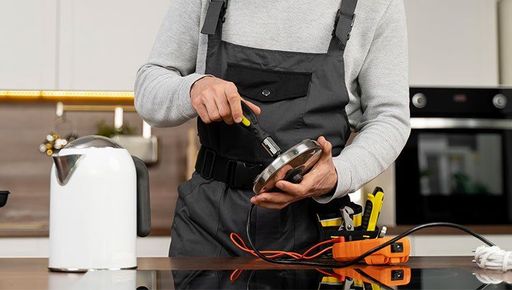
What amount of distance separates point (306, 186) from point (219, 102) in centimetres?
17

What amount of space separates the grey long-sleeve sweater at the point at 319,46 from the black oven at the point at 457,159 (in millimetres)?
1360

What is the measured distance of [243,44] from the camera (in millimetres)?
1322

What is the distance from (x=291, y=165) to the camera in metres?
1.00

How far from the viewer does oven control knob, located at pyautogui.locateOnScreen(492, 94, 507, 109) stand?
2.74 m

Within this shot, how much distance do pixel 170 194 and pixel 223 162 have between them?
1.83 m

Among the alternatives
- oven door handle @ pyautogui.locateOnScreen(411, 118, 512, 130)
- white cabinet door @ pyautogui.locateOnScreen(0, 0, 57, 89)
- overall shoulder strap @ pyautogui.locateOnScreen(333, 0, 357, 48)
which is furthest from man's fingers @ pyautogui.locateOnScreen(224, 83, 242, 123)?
white cabinet door @ pyautogui.locateOnScreen(0, 0, 57, 89)

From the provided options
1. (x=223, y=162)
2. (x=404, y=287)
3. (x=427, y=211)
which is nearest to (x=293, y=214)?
(x=223, y=162)

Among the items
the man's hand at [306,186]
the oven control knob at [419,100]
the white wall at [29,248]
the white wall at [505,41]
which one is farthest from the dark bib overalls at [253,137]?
the white wall at [505,41]

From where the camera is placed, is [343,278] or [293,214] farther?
[293,214]

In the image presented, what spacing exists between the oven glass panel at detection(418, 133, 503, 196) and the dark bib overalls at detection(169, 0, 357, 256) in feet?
4.72

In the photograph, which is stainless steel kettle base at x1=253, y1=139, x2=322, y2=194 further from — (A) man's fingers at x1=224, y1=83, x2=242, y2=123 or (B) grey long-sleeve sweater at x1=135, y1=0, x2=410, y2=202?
(B) grey long-sleeve sweater at x1=135, y1=0, x2=410, y2=202

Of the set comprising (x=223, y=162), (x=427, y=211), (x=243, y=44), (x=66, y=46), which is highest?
(x=66, y=46)

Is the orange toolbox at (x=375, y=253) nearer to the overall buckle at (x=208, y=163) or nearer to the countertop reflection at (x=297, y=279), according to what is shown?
the countertop reflection at (x=297, y=279)

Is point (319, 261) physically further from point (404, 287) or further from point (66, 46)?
point (66, 46)
